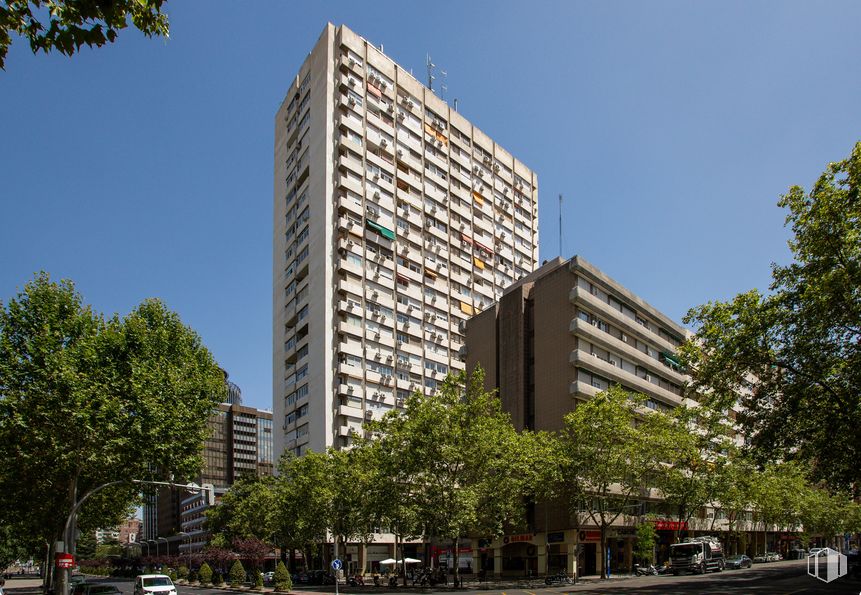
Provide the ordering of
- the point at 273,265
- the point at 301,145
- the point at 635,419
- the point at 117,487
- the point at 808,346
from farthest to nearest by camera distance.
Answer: the point at 273,265
the point at 301,145
the point at 635,419
the point at 117,487
the point at 808,346

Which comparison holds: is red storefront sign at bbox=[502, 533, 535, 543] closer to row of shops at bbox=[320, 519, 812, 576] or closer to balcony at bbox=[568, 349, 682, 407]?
row of shops at bbox=[320, 519, 812, 576]

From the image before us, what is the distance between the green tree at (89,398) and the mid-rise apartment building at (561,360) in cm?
3015

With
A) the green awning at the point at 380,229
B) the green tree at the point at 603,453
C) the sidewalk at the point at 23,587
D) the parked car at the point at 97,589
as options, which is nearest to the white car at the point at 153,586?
the parked car at the point at 97,589

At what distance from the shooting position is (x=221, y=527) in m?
81.6

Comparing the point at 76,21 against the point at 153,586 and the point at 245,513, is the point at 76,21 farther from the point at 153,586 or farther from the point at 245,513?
the point at 245,513

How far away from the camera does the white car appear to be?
99.1ft

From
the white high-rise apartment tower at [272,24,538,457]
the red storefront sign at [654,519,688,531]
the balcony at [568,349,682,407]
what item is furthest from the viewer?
the white high-rise apartment tower at [272,24,538,457]

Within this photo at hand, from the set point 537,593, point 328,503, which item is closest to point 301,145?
point 328,503

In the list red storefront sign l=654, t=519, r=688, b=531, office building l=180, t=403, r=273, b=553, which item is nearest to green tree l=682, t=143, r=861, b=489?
red storefront sign l=654, t=519, r=688, b=531

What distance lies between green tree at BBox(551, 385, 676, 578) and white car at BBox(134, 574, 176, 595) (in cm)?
2802

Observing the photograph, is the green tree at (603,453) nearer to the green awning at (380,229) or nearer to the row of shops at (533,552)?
the row of shops at (533,552)

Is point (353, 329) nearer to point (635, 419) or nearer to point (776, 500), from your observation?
point (635, 419)

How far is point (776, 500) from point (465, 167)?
172 feet

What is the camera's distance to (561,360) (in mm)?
58750
